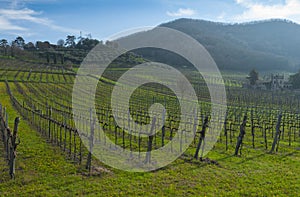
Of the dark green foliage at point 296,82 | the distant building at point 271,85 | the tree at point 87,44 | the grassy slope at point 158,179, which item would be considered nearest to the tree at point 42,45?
the tree at point 87,44

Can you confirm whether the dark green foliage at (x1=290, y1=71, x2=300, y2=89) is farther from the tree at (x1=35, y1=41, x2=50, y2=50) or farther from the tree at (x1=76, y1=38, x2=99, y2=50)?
the tree at (x1=35, y1=41, x2=50, y2=50)

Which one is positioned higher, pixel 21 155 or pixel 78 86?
pixel 78 86

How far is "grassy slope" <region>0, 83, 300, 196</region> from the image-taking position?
11.5m

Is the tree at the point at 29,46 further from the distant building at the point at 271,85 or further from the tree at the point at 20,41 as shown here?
the distant building at the point at 271,85

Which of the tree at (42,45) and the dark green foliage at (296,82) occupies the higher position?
the tree at (42,45)

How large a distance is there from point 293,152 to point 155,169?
11697mm

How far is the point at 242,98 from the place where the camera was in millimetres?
64750

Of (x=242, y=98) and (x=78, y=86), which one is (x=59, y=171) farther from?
(x=242, y=98)

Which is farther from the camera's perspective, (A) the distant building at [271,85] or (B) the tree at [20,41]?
(B) the tree at [20,41]

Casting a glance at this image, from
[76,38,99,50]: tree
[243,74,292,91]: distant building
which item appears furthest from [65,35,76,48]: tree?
[243,74,292,91]: distant building

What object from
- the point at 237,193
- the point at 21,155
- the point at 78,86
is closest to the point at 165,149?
the point at 237,193

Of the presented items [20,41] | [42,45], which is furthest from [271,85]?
[20,41]

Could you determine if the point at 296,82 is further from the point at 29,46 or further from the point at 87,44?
the point at 29,46

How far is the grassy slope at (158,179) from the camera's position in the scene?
37.7 feet
